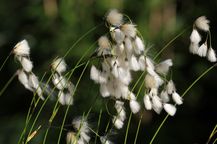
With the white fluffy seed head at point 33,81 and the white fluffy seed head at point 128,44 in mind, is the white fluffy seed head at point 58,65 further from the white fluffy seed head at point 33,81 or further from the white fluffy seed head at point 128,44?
the white fluffy seed head at point 128,44

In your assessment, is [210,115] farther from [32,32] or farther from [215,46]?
[32,32]

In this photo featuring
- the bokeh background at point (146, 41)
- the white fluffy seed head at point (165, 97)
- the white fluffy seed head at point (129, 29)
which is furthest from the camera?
the bokeh background at point (146, 41)

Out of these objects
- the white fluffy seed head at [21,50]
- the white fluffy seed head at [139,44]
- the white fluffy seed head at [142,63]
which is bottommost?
the white fluffy seed head at [142,63]

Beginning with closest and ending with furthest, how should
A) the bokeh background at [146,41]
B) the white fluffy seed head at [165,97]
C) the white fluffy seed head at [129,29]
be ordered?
the white fluffy seed head at [129,29], the white fluffy seed head at [165,97], the bokeh background at [146,41]

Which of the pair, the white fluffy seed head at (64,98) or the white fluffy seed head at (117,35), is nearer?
the white fluffy seed head at (117,35)

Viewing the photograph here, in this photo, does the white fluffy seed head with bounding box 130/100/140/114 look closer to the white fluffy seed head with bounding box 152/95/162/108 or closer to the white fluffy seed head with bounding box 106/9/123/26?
the white fluffy seed head with bounding box 152/95/162/108

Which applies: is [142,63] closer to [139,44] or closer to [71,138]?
[139,44]

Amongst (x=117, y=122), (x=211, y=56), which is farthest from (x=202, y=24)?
(x=117, y=122)

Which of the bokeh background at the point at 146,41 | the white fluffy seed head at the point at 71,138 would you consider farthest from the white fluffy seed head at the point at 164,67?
the bokeh background at the point at 146,41
